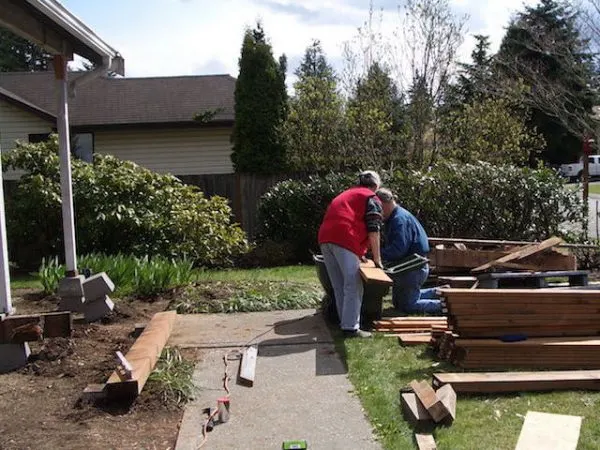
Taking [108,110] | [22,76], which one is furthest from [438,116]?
[22,76]

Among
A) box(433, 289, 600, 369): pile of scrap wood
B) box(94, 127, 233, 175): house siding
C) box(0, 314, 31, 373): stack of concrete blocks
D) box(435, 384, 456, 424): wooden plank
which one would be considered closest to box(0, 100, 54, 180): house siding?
box(94, 127, 233, 175): house siding

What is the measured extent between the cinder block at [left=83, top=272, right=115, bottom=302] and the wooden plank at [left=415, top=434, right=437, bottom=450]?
15.2ft

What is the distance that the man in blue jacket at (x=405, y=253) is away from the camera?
26.1ft

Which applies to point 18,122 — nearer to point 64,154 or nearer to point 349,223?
point 64,154

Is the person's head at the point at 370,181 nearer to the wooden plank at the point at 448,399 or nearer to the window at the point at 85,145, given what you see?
the wooden plank at the point at 448,399

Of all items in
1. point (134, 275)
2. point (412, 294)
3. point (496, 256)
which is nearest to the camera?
point (412, 294)

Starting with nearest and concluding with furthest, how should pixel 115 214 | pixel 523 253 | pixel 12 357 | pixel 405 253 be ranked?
pixel 12 357, pixel 405 253, pixel 523 253, pixel 115 214

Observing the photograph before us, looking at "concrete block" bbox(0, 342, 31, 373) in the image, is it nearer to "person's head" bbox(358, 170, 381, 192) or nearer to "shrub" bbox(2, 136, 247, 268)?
"person's head" bbox(358, 170, 381, 192)

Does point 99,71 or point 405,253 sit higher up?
point 99,71

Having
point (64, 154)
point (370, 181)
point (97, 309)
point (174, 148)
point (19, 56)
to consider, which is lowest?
point (97, 309)

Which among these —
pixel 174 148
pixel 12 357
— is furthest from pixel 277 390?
pixel 174 148

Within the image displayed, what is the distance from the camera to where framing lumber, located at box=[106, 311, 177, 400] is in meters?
4.82

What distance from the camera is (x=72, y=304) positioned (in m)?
7.75

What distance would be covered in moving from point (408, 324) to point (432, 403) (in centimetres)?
273
